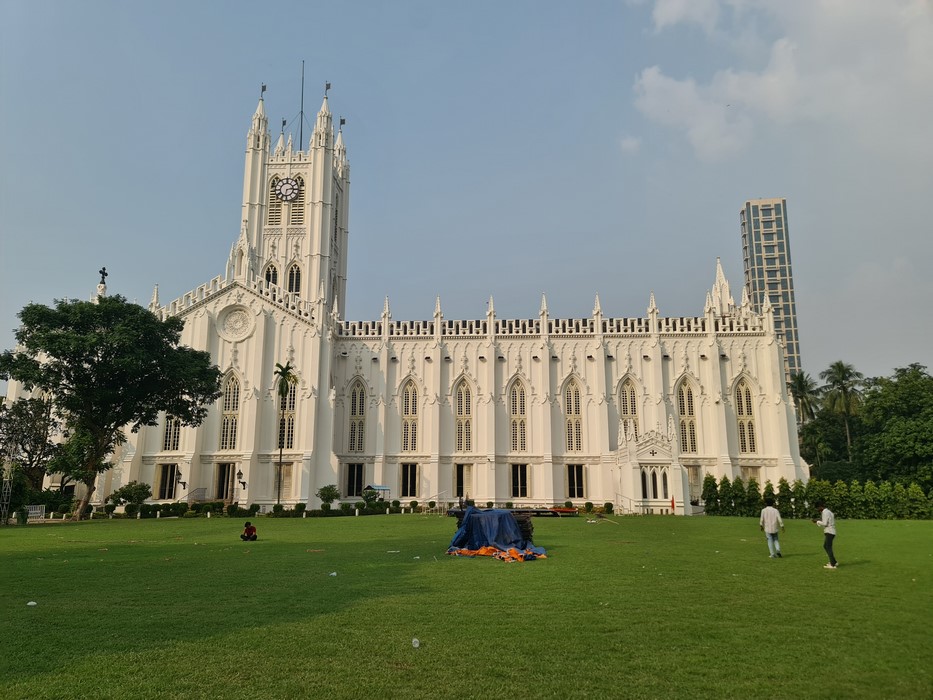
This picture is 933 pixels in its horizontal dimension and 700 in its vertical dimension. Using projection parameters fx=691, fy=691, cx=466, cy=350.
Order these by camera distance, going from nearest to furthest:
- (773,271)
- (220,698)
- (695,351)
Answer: (220,698), (695,351), (773,271)

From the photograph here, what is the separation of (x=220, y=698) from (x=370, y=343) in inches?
2005

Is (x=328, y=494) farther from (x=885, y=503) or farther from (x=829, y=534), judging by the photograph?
(x=829, y=534)

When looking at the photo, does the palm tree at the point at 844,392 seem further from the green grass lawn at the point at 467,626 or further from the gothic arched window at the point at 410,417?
the green grass lawn at the point at 467,626

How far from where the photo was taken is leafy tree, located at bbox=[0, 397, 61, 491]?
50.0m

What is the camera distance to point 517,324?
57250mm

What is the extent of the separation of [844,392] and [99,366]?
68.3 m

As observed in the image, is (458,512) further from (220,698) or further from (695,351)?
(695,351)

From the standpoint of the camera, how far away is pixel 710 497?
44.8m

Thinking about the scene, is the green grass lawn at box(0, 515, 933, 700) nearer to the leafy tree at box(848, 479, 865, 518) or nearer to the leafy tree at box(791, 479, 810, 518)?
the leafy tree at box(791, 479, 810, 518)

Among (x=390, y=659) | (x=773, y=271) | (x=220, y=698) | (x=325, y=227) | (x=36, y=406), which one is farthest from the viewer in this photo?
(x=773, y=271)

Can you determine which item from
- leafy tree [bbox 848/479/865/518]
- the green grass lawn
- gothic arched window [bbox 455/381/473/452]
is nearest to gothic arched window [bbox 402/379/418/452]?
gothic arched window [bbox 455/381/473/452]

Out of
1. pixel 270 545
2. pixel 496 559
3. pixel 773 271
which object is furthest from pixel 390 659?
pixel 773 271

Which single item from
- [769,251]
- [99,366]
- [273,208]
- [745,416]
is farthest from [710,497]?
[769,251]

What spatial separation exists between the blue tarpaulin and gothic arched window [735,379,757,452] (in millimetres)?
39886
